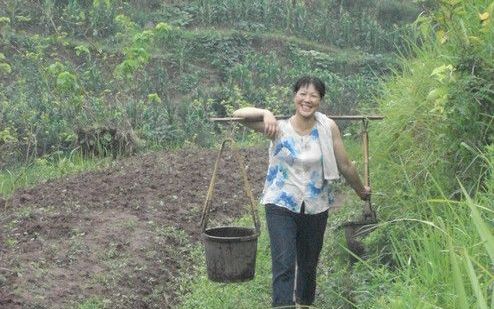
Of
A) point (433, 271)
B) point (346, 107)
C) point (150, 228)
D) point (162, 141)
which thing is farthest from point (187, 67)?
point (433, 271)

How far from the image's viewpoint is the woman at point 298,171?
554 centimetres

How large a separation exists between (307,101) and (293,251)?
0.93m

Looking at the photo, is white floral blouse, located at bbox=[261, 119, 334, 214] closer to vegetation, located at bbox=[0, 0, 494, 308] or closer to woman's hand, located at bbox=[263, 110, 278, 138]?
woman's hand, located at bbox=[263, 110, 278, 138]

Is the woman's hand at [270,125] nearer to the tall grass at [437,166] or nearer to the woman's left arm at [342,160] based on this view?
the woman's left arm at [342,160]

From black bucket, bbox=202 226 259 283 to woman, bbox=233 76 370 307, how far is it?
21 cm

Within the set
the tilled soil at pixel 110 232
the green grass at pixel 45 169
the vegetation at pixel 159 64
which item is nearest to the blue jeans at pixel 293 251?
the tilled soil at pixel 110 232

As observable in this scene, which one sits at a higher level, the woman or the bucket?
the woman

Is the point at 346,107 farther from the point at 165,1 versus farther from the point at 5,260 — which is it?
the point at 5,260

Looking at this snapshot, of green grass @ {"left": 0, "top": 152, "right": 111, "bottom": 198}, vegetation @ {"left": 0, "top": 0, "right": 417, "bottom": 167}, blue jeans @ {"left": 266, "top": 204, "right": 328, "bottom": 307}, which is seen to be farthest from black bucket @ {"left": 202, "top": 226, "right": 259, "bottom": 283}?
vegetation @ {"left": 0, "top": 0, "right": 417, "bottom": 167}

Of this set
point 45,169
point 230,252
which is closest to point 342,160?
point 230,252

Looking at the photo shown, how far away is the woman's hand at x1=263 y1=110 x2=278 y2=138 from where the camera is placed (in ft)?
18.2

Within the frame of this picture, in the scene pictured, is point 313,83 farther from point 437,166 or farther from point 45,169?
point 45,169

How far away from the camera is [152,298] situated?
267 inches

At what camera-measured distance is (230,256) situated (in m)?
5.64
